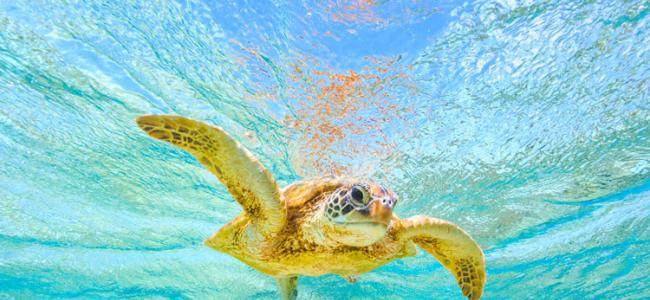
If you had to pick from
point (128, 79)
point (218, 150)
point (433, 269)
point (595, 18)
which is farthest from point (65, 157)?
point (433, 269)

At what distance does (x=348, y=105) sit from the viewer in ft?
22.8

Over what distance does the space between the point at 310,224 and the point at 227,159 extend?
1.06 metres

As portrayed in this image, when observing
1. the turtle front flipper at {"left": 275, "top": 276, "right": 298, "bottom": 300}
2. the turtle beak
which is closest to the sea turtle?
the turtle beak

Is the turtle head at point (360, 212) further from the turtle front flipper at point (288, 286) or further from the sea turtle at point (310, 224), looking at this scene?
the turtle front flipper at point (288, 286)

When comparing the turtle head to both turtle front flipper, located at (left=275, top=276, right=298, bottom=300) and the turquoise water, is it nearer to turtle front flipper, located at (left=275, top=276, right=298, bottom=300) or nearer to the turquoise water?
turtle front flipper, located at (left=275, top=276, right=298, bottom=300)

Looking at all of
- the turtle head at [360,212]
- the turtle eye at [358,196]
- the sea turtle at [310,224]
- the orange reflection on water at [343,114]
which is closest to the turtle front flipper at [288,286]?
the sea turtle at [310,224]

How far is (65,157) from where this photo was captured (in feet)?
32.2

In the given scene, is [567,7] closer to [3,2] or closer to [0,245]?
[3,2]

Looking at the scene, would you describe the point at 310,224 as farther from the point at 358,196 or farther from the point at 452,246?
the point at 452,246

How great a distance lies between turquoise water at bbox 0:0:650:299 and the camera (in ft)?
17.6

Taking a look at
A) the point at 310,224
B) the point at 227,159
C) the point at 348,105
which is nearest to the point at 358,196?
the point at 310,224

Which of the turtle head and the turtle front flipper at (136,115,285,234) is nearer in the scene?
the turtle head

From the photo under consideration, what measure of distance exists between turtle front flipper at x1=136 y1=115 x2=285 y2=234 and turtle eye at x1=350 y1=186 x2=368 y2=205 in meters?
0.79

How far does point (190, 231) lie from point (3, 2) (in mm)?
10806
